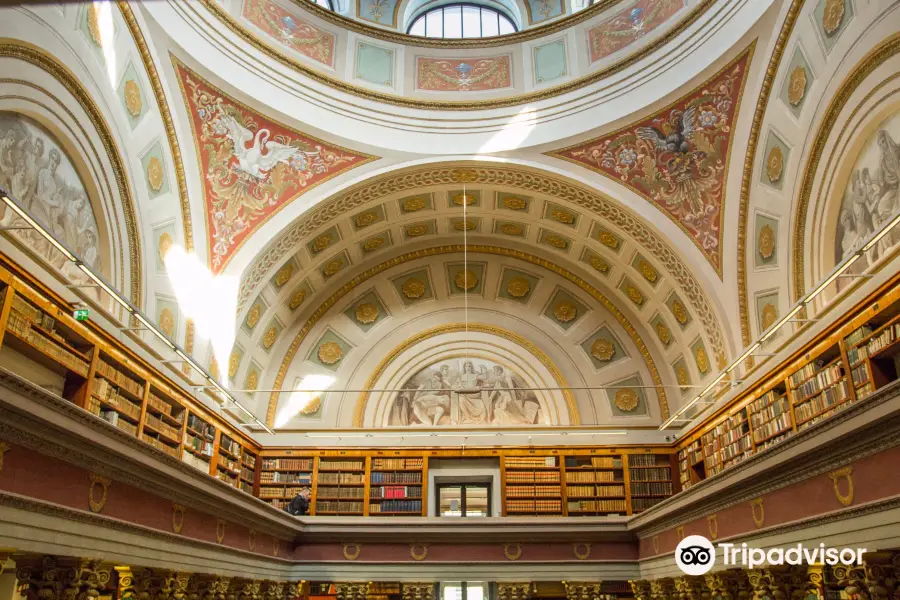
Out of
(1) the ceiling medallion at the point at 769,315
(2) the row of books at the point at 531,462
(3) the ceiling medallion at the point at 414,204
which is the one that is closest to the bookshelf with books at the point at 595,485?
(2) the row of books at the point at 531,462

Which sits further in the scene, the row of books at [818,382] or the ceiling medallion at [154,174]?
the ceiling medallion at [154,174]

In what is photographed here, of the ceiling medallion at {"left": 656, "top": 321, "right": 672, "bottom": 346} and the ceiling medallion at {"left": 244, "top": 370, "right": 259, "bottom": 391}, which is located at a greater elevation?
the ceiling medallion at {"left": 656, "top": 321, "right": 672, "bottom": 346}

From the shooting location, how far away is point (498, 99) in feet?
50.0

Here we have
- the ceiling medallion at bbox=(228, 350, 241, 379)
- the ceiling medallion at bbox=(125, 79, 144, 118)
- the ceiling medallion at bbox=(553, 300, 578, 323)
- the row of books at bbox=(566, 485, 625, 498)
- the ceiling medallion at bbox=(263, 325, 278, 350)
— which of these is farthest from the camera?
the ceiling medallion at bbox=(553, 300, 578, 323)

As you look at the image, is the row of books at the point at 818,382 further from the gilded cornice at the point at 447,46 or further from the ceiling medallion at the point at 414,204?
the ceiling medallion at the point at 414,204

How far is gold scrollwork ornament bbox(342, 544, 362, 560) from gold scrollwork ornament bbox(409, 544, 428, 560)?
3.40ft

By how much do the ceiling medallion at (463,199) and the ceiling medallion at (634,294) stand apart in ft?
13.1

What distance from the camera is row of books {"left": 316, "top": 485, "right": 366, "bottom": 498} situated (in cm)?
1614

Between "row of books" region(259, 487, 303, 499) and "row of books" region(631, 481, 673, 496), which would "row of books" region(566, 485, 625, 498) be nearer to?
"row of books" region(631, 481, 673, 496)

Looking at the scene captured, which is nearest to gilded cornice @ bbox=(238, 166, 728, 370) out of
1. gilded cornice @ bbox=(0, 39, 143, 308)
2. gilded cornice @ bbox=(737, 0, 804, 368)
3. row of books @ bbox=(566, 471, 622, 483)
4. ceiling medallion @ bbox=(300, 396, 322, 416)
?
gilded cornice @ bbox=(737, 0, 804, 368)

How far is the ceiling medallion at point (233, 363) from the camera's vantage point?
1499 centimetres

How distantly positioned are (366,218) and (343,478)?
18.8 feet

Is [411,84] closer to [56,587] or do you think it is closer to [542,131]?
[542,131]

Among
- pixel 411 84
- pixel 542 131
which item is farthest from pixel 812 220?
pixel 411 84
